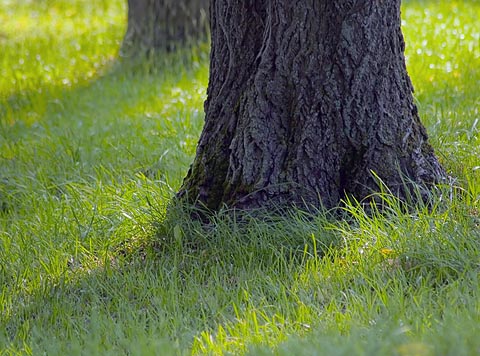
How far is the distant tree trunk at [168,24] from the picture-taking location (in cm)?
779

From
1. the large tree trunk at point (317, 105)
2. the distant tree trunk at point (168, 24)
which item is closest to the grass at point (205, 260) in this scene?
the large tree trunk at point (317, 105)

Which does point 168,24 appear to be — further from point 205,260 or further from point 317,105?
point 205,260

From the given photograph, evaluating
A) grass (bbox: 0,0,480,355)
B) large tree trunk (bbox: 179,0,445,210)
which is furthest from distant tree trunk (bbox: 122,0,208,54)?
large tree trunk (bbox: 179,0,445,210)

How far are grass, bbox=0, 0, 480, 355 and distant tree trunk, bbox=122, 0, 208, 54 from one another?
2.04m

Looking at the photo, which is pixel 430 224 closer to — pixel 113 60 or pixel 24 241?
pixel 24 241

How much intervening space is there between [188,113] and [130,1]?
9.13 ft

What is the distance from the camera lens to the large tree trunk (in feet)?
12.0

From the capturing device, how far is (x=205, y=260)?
145 inches

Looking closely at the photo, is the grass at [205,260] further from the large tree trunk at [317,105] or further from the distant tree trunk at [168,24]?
the distant tree trunk at [168,24]

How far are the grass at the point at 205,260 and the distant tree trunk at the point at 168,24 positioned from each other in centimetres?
204

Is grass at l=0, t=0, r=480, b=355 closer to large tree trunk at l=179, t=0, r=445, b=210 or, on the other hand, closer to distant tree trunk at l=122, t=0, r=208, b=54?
large tree trunk at l=179, t=0, r=445, b=210

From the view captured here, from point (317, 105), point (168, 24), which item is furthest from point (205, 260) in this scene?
point (168, 24)

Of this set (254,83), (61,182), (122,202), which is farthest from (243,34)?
(61,182)

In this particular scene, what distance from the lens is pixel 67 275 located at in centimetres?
372
